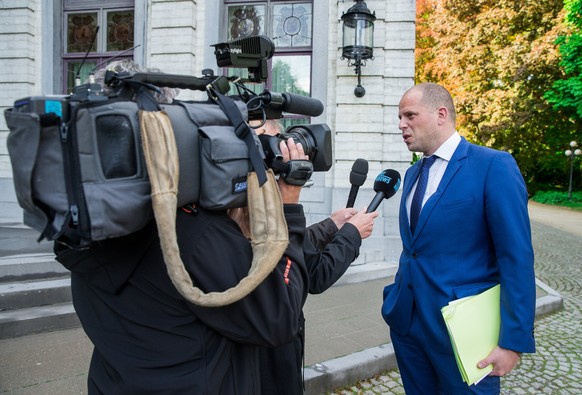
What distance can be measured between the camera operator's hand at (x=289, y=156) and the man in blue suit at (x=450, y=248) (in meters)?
0.99

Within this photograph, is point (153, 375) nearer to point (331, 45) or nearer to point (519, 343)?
point (519, 343)

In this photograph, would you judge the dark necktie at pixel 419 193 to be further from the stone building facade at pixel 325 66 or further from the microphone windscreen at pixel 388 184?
the stone building facade at pixel 325 66

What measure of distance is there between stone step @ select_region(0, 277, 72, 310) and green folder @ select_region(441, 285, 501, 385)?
389 cm

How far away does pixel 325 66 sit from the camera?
25.2ft

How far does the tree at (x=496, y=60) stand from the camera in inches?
834

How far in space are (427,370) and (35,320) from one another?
338 cm

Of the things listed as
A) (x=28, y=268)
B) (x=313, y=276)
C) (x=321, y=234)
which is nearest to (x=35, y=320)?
(x=28, y=268)

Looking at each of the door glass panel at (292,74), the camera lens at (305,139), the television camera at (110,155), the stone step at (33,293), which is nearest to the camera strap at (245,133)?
the television camera at (110,155)

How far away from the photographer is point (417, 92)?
2.40 meters

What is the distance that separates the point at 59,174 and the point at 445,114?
76.2 inches

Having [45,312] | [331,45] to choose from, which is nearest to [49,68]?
[331,45]

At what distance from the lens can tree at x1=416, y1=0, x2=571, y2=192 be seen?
21.2 m

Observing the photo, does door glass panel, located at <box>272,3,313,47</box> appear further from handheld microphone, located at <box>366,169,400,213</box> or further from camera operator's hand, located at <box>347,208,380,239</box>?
camera operator's hand, located at <box>347,208,380,239</box>

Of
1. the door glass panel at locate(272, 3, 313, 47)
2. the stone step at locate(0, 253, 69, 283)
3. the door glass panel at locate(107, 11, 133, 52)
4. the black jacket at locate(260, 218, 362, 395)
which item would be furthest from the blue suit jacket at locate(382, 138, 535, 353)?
the door glass panel at locate(107, 11, 133, 52)
